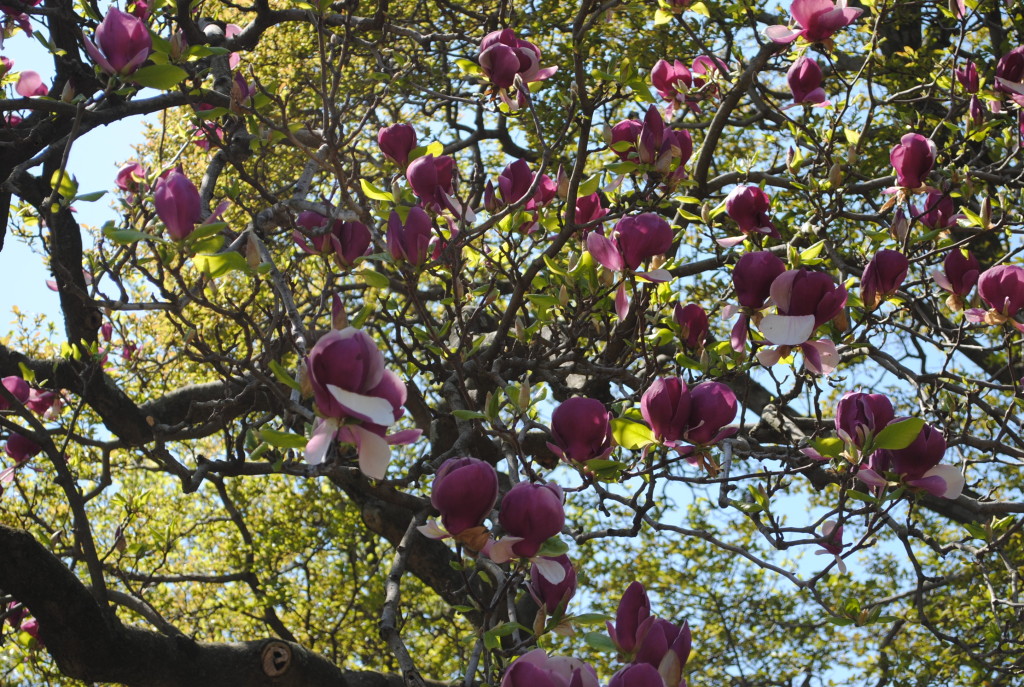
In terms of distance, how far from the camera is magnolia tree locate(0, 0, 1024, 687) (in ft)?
4.42

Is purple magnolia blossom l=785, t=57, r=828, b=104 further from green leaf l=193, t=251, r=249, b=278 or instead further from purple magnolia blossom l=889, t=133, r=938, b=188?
green leaf l=193, t=251, r=249, b=278

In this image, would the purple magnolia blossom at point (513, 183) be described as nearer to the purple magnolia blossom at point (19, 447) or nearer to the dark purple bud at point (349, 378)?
the dark purple bud at point (349, 378)

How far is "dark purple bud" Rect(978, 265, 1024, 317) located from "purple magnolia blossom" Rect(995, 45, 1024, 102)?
597mm

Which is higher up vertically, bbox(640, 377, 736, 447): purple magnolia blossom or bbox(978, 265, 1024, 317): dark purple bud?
bbox(978, 265, 1024, 317): dark purple bud

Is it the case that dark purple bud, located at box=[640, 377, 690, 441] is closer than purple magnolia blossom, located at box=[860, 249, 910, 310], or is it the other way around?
dark purple bud, located at box=[640, 377, 690, 441]

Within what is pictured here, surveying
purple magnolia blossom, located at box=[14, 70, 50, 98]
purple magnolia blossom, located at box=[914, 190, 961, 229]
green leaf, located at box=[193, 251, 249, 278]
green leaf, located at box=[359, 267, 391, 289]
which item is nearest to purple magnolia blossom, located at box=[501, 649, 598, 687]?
green leaf, located at box=[359, 267, 391, 289]

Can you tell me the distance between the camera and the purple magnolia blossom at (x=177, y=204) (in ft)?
3.64

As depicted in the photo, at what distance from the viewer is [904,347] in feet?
15.6

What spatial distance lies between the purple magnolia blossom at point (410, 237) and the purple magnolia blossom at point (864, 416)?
0.71 metres

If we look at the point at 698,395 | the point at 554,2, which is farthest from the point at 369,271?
the point at 554,2

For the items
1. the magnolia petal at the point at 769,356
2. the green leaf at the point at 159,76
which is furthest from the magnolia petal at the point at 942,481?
the green leaf at the point at 159,76

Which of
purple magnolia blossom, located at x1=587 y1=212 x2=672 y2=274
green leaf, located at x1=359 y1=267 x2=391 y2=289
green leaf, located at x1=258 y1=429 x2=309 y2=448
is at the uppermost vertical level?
purple magnolia blossom, located at x1=587 y1=212 x2=672 y2=274

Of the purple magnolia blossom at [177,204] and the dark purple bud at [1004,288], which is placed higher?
the dark purple bud at [1004,288]

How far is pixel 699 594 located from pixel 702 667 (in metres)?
0.47
